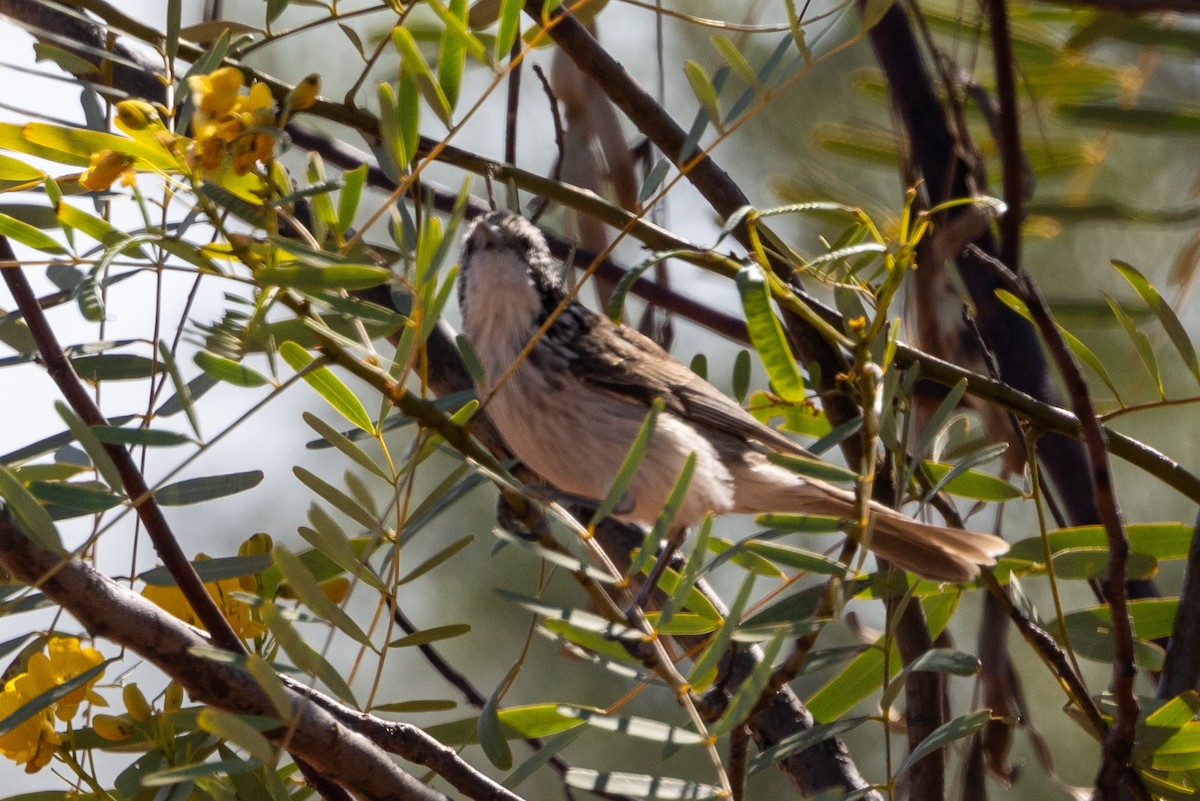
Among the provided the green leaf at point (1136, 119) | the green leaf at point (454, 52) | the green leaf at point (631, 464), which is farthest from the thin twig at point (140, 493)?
the green leaf at point (1136, 119)

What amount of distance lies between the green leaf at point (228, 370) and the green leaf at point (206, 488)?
0.52ft

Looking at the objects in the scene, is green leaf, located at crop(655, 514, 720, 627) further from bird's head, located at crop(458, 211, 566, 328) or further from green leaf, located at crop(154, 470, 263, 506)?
bird's head, located at crop(458, 211, 566, 328)

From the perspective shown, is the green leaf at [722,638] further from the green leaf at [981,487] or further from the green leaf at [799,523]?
the green leaf at [981,487]

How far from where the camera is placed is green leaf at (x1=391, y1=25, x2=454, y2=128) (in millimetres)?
1766

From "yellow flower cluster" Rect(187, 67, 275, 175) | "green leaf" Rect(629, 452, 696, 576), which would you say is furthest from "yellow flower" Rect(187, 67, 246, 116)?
"green leaf" Rect(629, 452, 696, 576)

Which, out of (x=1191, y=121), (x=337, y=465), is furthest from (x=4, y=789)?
(x=1191, y=121)

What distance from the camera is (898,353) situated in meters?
2.63

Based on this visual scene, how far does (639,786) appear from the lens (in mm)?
1686

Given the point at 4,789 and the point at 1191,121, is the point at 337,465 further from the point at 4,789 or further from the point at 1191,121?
the point at 1191,121

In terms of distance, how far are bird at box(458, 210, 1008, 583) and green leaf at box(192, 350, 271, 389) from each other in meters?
1.86

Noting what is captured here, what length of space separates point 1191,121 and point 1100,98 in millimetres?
603

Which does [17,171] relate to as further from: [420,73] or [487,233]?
[487,233]

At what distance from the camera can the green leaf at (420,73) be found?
1.77 metres

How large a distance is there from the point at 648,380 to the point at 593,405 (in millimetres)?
199
